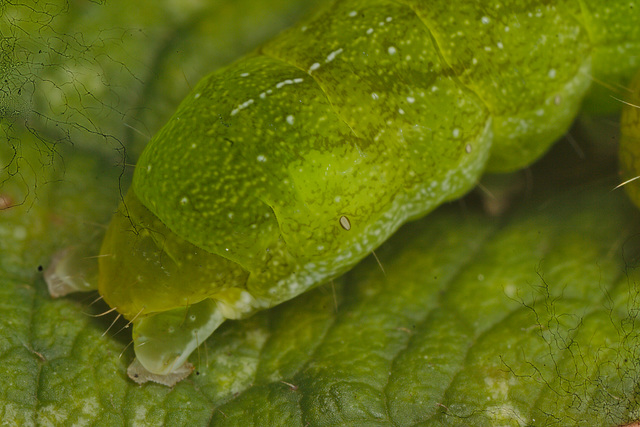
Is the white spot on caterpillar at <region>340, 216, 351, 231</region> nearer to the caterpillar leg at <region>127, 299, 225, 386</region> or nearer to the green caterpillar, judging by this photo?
the green caterpillar

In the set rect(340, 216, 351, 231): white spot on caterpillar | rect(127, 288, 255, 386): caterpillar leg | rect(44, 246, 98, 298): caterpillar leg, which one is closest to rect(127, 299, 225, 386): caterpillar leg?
rect(127, 288, 255, 386): caterpillar leg

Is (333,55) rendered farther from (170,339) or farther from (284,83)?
(170,339)

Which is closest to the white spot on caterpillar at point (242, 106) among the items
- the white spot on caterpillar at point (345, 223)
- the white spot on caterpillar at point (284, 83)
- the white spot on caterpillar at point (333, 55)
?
the white spot on caterpillar at point (284, 83)

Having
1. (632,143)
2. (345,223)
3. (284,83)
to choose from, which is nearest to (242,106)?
(284,83)

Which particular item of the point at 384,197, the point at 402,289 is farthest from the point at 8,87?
the point at 402,289

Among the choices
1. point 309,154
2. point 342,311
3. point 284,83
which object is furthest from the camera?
point 342,311

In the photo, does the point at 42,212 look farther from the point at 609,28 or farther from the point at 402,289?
the point at 609,28

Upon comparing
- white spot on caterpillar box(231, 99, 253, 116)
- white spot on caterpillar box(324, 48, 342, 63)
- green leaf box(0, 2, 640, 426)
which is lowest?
green leaf box(0, 2, 640, 426)
